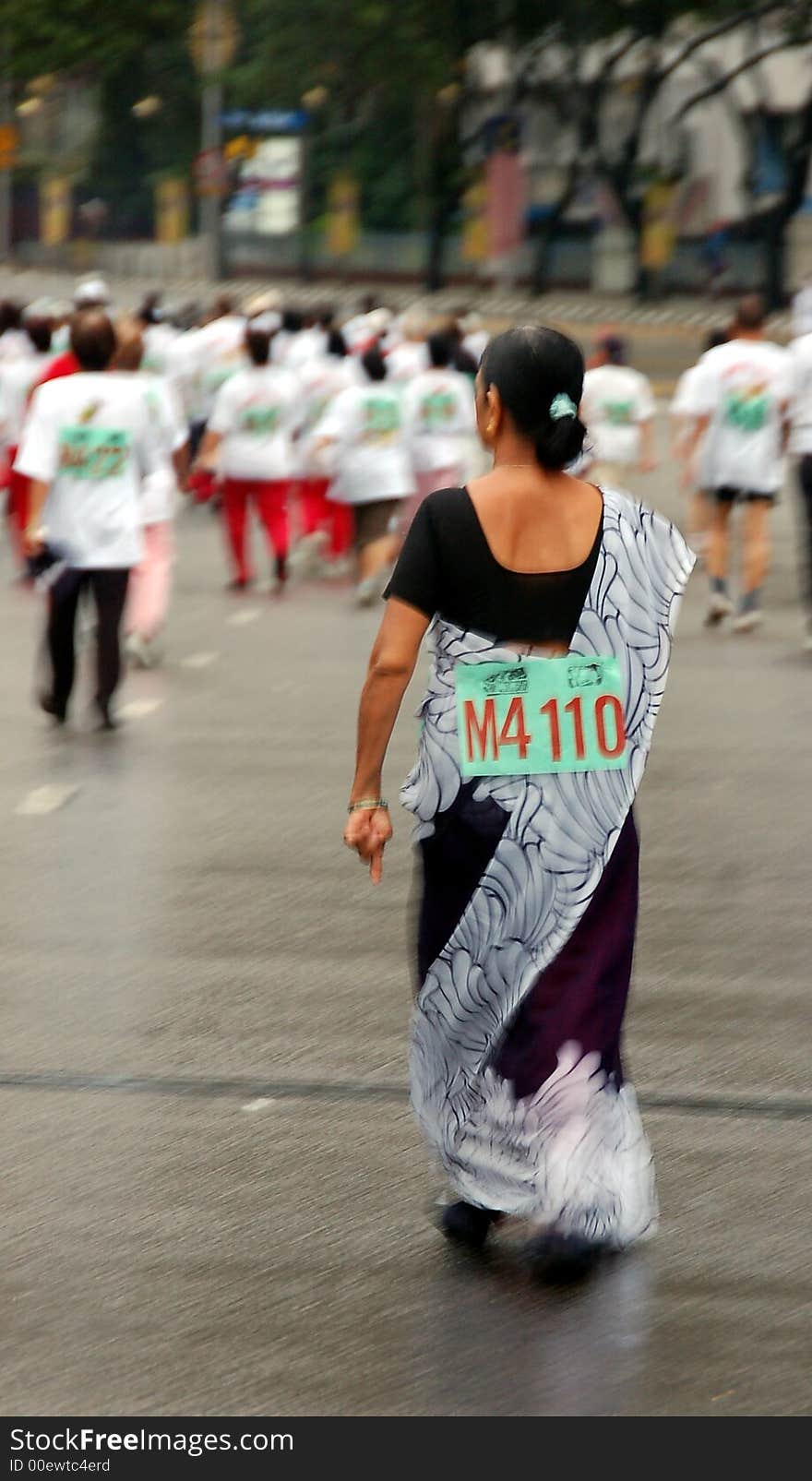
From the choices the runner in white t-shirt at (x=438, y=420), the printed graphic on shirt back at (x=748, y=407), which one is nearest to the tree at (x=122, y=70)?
the runner in white t-shirt at (x=438, y=420)

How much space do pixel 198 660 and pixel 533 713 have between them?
10.1 metres

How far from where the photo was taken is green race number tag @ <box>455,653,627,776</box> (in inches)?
204

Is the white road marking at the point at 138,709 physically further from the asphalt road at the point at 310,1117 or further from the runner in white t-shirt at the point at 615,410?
the runner in white t-shirt at the point at 615,410

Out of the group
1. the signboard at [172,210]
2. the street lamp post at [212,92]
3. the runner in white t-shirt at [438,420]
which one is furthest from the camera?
the signboard at [172,210]

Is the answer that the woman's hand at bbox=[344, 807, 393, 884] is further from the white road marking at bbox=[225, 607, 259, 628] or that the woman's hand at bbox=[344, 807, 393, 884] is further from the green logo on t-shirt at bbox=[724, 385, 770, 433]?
the white road marking at bbox=[225, 607, 259, 628]

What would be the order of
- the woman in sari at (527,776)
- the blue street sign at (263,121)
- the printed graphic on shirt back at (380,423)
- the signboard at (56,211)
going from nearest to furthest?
the woman in sari at (527,776) → the printed graphic on shirt back at (380,423) → the blue street sign at (263,121) → the signboard at (56,211)

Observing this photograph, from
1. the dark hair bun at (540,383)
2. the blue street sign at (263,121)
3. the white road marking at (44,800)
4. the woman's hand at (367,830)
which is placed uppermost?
the blue street sign at (263,121)

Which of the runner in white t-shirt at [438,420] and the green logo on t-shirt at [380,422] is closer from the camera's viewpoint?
the green logo on t-shirt at [380,422]

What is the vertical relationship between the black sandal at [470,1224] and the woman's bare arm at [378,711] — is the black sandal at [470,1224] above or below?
below

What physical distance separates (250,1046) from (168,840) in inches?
119

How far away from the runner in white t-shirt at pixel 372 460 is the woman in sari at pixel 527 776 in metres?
13.5

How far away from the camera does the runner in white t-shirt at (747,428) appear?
16438 millimetres

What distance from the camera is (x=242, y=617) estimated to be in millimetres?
17531

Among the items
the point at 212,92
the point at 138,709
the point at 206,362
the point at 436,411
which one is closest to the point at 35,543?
the point at 138,709
